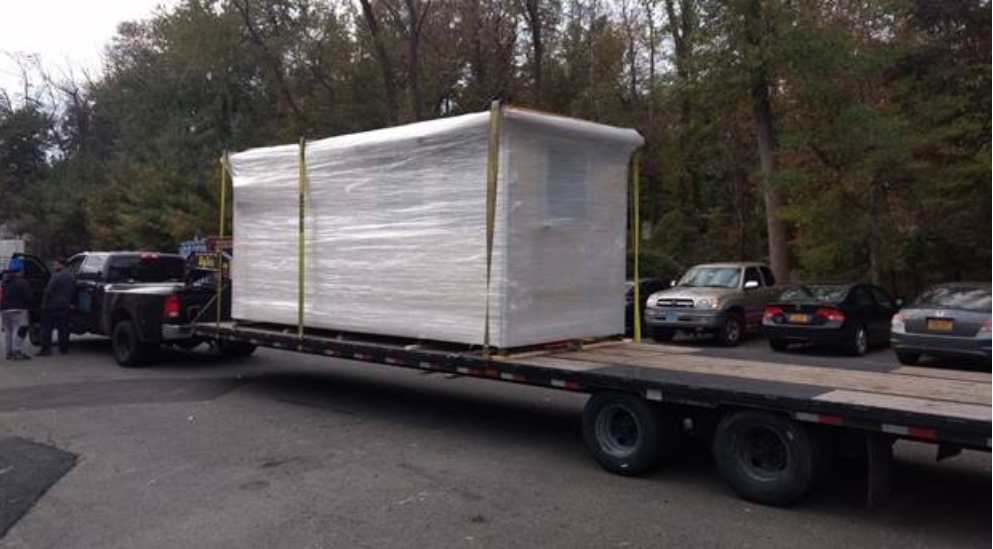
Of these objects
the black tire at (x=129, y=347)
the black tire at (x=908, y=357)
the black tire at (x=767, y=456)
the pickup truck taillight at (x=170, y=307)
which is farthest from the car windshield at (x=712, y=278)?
the black tire at (x=767, y=456)

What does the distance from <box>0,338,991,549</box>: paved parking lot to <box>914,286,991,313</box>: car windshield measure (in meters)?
5.30

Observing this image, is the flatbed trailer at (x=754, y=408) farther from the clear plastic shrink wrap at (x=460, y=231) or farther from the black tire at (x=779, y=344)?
the black tire at (x=779, y=344)

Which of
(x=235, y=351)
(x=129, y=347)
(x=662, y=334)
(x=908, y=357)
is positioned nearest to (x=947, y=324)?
(x=908, y=357)

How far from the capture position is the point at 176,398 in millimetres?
9820

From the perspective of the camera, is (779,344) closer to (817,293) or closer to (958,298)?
(817,293)

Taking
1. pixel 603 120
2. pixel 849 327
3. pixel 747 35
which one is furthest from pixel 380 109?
pixel 849 327

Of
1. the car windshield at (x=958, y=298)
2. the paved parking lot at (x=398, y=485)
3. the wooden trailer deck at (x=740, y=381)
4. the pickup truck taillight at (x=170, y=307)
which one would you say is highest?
the car windshield at (x=958, y=298)

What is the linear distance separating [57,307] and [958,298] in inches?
547

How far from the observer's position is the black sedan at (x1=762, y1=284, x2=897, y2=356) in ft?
45.6

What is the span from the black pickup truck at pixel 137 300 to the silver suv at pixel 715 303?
7635 millimetres

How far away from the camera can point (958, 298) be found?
38.5 ft

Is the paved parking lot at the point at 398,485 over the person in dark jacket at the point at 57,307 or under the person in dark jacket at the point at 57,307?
under

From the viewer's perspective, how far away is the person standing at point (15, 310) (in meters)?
13.4

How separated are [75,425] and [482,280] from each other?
4.44 m
